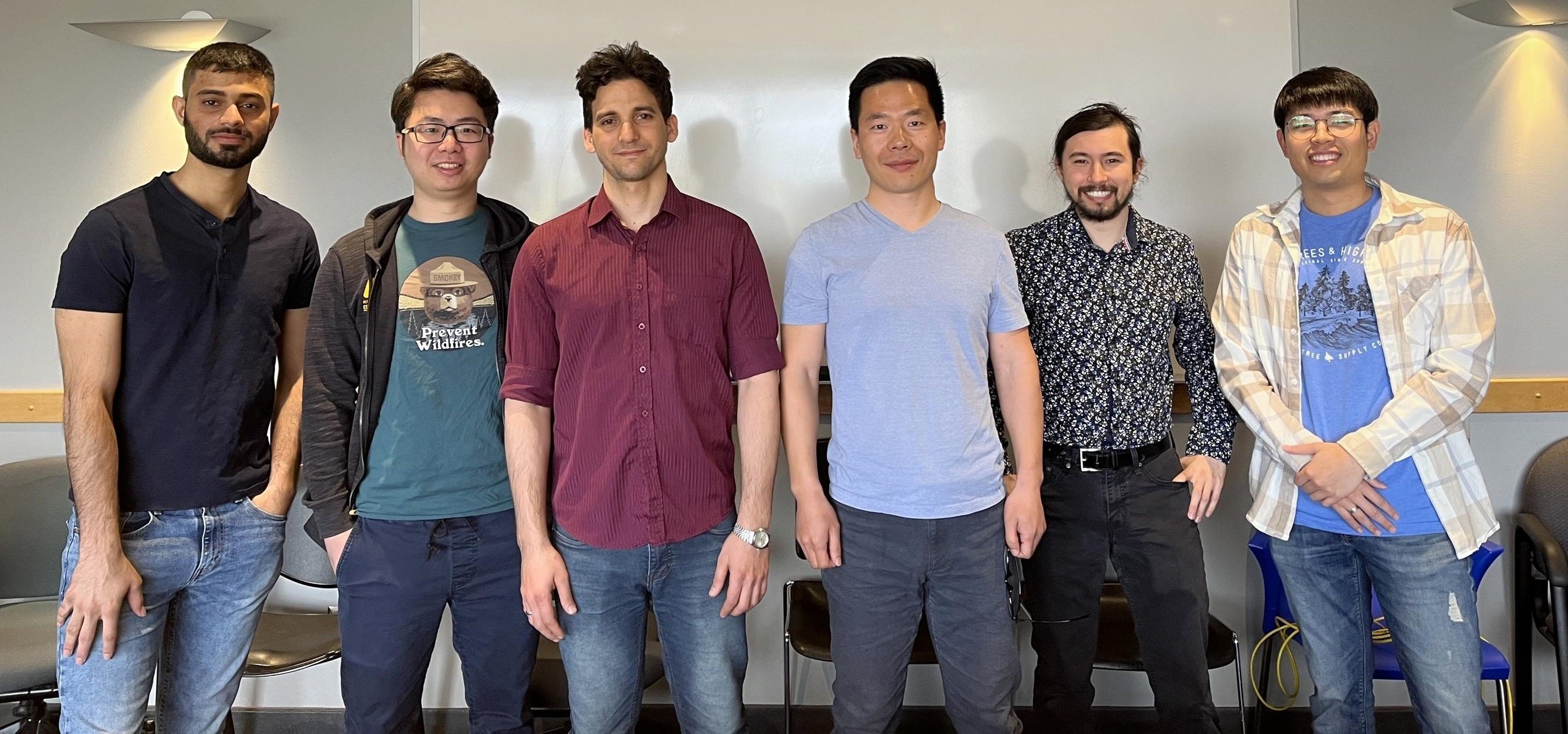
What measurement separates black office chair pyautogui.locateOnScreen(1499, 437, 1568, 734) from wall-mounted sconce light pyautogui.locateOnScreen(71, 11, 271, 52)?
14.0 feet

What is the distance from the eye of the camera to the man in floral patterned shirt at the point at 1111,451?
220 cm

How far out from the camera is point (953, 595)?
6.39 feet

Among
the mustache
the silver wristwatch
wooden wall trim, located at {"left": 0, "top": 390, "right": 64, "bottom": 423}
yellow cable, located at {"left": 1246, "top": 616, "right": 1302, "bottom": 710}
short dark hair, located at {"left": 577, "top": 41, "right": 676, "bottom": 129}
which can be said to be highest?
short dark hair, located at {"left": 577, "top": 41, "right": 676, "bottom": 129}

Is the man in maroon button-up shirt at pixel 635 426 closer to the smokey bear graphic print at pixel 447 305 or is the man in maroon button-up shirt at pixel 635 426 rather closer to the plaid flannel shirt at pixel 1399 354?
the smokey bear graphic print at pixel 447 305

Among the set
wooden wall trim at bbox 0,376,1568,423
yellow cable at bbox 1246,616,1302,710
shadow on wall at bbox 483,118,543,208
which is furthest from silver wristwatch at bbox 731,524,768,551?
yellow cable at bbox 1246,616,1302,710

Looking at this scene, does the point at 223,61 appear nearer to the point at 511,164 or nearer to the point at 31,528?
the point at 511,164

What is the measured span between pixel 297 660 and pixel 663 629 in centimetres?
132

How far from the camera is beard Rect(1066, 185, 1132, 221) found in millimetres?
2211

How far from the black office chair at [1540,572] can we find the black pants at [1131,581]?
97 cm

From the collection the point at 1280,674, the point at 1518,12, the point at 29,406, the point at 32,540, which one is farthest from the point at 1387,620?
the point at 29,406

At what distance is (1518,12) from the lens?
2.74 m

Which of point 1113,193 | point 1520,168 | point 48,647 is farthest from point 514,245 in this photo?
point 1520,168

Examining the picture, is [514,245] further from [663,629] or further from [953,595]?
[953,595]

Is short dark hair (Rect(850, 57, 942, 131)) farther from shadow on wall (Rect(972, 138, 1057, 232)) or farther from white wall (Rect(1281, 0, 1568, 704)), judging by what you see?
white wall (Rect(1281, 0, 1568, 704))
